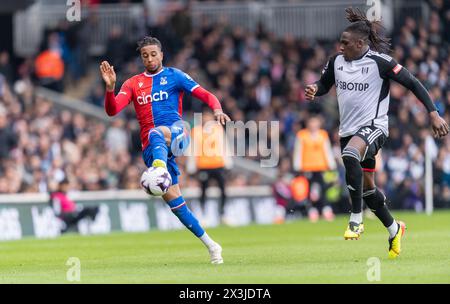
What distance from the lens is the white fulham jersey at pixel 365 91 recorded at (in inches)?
547

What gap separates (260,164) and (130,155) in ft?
12.6

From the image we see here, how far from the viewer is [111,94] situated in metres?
13.7

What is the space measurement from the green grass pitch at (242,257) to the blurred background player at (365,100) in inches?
22.4

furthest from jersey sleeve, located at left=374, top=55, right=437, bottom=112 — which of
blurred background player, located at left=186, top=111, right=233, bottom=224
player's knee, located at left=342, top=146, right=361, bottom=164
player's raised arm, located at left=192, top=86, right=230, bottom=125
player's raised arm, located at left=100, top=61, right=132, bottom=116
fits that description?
blurred background player, located at left=186, top=111, right=233, bottom=224

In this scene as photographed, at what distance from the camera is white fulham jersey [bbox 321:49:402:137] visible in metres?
13.9

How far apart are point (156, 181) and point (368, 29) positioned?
299cm

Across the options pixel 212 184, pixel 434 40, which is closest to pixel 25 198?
pixel 212 184

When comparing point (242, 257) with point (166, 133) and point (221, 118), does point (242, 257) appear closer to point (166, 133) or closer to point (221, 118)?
point (166, 133)

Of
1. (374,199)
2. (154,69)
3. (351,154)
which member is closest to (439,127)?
(351,154)

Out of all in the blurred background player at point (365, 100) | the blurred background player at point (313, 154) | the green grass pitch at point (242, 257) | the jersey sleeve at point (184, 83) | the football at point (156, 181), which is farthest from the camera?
the blurred background player at point (313, 154)

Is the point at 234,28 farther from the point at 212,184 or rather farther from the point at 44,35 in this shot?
the point at 212,184

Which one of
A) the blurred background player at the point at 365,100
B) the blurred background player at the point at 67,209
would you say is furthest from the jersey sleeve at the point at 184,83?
the blurred background player at the point at 67,209

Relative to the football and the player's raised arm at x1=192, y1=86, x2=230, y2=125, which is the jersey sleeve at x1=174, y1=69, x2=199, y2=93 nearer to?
the player's raised arm at x1=192, y1=86, x2=230, y2=125

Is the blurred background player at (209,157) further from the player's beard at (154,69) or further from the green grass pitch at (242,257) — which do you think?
the player's beard at (154,69)
